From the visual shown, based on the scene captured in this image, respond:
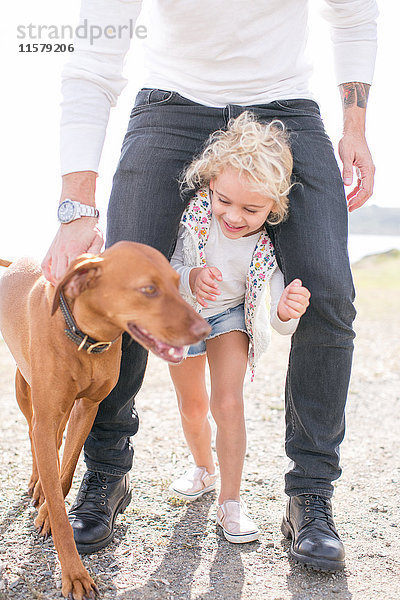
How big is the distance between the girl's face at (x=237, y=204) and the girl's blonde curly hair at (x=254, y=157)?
0.03m

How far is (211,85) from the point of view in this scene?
10.1ft

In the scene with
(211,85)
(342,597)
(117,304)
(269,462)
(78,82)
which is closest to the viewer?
(117,304)

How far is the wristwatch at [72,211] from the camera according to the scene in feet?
8.64

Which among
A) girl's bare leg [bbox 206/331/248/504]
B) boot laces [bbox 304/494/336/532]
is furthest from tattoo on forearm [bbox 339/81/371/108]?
boot laces [bbox 304/494/336/532]

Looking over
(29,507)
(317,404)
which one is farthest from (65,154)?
(29,507)

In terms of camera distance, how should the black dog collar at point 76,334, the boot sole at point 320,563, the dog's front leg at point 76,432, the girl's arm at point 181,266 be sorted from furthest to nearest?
the girl's arm at point 181,266 < the dog's front leg at point 76,432 < the boot sole at point 320,563 < the black dog collar at point 76,334

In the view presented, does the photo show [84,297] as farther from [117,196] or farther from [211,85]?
[211,85]

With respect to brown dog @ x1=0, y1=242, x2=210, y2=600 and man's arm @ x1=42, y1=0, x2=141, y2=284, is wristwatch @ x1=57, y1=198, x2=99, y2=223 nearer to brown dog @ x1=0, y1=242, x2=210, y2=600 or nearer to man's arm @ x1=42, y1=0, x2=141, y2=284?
man's arm @ x1=42, y1=0, x2=141, y2=284

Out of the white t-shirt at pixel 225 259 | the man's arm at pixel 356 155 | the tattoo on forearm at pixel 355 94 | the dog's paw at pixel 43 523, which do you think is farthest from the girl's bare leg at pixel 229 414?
the tattoo on forearm at pixel 355 94

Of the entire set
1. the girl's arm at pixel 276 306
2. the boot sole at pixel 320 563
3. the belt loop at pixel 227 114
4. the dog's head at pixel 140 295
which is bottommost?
the boot sole at pixel 320 563

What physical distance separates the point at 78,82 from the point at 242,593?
216cm

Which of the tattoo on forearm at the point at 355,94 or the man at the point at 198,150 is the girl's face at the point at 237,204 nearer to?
the man at the point at 198,150

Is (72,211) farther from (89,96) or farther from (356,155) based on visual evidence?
(356,155)

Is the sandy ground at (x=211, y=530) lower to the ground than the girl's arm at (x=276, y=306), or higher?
lower
